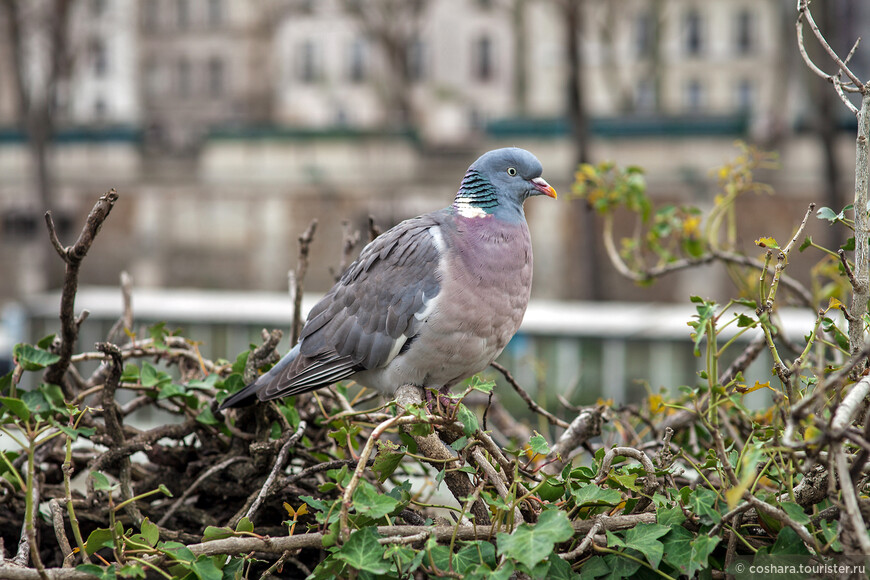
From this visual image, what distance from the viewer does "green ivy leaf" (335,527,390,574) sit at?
54.8 inches

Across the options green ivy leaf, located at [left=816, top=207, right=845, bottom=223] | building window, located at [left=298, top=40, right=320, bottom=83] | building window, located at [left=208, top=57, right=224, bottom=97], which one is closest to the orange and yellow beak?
green ivy leaf, located at [left=816, top=207, right=845, bottom=223]

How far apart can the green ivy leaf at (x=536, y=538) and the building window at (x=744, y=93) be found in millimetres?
33080

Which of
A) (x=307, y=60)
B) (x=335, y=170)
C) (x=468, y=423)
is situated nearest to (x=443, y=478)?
(x=468, y=423)

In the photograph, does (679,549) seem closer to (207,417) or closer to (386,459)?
(386,459)

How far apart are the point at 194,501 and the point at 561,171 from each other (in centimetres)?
1530

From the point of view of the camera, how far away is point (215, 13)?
118ft

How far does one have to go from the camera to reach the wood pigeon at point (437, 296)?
211cm

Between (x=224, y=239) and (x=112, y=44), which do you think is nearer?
(x=224, y=239)

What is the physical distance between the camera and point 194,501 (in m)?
2.01

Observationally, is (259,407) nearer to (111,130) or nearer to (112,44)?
(111,130)

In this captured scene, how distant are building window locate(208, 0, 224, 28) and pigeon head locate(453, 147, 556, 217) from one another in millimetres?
35966

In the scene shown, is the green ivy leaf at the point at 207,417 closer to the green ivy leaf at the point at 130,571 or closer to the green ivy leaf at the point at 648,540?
the green ivy leaf at the point at 130,571

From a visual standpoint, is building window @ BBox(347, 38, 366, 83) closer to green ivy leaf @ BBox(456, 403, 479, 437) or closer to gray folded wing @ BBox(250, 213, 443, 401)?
gray folded wing @ BBox(250, 213, 443, 401)

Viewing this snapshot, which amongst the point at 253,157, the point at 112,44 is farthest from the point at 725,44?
the point at 112,44
